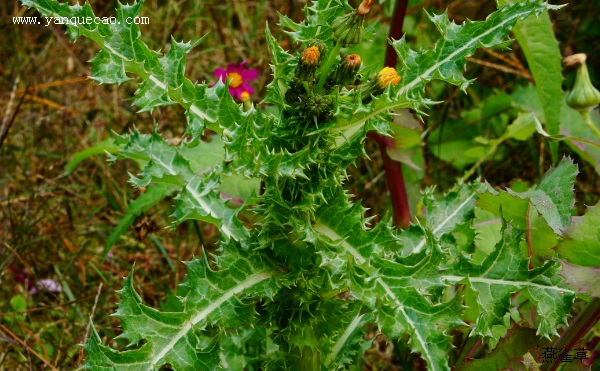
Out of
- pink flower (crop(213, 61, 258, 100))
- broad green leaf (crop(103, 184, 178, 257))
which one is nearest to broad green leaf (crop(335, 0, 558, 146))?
broad green leaf (crop(103, 184, 178, 257))

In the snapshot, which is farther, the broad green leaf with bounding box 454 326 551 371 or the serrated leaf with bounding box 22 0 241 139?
the broad green leaf with bounding box 454 326 551 371

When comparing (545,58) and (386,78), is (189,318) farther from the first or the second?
(545,58)

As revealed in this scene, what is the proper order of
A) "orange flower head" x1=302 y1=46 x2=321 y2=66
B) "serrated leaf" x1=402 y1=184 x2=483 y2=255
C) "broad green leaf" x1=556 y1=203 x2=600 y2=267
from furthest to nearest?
"serrated leaf" x1=402 y1=184 x2=483 y2=255 < "broad green leaf" x1=556 y1=203 x2=600 y2=267 < "orange flower head" x1=302 y1=46 x2=321 y2=66

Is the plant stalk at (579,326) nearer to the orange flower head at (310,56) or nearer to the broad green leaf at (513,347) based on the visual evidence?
the broad green leaf at (513,347)

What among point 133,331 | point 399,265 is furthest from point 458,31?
point 133,331

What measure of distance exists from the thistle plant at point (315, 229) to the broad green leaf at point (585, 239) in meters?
0.04

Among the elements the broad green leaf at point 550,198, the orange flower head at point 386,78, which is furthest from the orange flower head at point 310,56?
the broad green leaf at point 550,198

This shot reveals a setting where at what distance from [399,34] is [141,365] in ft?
4.65

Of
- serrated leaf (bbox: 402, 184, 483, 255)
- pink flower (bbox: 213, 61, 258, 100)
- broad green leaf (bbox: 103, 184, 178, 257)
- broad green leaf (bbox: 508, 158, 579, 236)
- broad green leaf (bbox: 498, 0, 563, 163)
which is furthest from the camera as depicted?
pink flower (bbox: 213, 61, 258, 100)

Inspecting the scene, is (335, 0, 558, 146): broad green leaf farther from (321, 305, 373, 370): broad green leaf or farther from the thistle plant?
(321, 305, 373, 370): broad green leaf

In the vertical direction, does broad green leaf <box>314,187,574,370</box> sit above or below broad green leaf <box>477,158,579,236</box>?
below

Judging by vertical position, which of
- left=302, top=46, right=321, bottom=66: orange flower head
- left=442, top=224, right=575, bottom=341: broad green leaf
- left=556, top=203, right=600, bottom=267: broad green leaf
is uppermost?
left=302, top=46, right=321, bottom=66: orange flower head

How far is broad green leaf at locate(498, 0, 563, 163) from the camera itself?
222 centimetres

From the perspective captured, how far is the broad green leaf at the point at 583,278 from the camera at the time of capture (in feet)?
5.04
